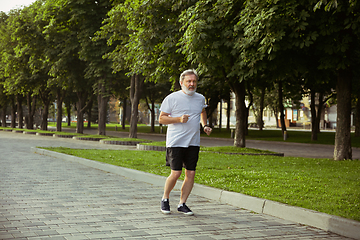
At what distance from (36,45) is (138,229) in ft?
96.5

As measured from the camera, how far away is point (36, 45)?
105 feet

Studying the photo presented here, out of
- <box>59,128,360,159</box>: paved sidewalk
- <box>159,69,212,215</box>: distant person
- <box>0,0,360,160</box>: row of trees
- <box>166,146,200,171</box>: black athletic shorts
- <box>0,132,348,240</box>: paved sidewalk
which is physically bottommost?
<box>59,128,360,159</box>: paved sidewalk

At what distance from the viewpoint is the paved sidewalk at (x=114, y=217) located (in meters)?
4.99

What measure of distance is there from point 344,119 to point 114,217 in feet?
33.2

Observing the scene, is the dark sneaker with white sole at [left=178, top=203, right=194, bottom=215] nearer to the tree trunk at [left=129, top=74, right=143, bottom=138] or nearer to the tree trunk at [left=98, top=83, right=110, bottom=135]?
the tree trunk at [left=129, top=74, right=143, bottom=138]

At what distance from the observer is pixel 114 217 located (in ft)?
19.1

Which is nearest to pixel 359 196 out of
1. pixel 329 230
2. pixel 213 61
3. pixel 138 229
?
pixel 329 230

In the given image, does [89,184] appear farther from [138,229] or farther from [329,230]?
[329,230]

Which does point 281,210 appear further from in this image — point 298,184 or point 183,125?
A: point 298,184

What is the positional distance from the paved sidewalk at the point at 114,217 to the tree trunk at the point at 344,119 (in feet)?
24.9

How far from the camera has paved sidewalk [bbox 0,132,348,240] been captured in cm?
499

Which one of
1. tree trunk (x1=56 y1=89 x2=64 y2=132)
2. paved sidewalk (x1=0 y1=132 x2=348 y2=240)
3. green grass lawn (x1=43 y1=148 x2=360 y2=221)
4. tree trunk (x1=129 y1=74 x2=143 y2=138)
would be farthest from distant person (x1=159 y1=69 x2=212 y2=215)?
tree trunk (x1=56 y1=89 x2=64 y2=132)

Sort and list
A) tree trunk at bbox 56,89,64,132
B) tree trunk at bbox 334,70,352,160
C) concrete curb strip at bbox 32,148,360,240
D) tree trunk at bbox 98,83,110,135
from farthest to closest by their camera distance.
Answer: tree trunk at bbox 56,89,64,132 < tree trunk at bbox 98,83,110,135 < tree trunk at bbox 334,70,352,160 < concrete curb strip at bbox 32,148,360,240

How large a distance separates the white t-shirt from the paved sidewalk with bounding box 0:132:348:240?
1.03 meters
